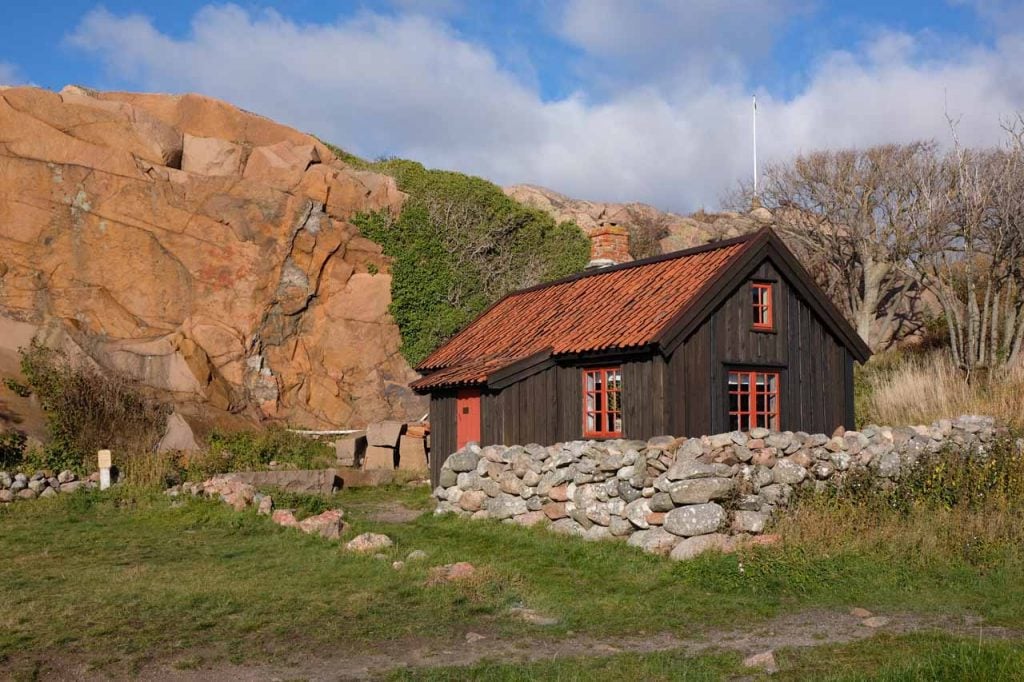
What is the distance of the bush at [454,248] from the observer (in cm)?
3095

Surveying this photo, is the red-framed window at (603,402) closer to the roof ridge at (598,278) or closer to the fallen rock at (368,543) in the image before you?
the roof ridge at (598,278)

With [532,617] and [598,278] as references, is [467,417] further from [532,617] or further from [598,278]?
[532,617]

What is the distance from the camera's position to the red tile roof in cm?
1684

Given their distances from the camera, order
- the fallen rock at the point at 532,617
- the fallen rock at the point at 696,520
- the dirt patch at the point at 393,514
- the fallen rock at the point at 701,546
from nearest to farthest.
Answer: the fallen rock at the point at 532,617
the fallen rock at the point at 701,546
the fallen rock at the point at 696,520
the dirt patch at the point at 393,514

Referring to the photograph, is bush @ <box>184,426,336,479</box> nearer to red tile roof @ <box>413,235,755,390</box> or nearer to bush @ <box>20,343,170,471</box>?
bush @ <box>20,343,170,471</box>

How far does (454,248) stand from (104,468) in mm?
15550

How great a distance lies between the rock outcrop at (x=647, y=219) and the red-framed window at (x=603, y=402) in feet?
74.2

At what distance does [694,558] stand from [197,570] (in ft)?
21.2

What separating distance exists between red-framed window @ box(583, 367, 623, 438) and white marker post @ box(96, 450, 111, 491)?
9878 mm

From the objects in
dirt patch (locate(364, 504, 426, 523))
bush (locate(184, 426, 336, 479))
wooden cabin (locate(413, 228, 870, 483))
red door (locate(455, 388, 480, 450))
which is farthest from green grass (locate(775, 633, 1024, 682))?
bush (locate(184, 426, 336, 479))

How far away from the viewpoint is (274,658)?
862 cm

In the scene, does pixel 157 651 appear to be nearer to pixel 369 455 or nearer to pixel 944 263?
pixel 369 455

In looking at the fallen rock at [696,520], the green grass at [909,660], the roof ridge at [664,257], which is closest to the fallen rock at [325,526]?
the fallen rock at [696,520]

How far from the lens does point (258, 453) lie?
23672 mm
